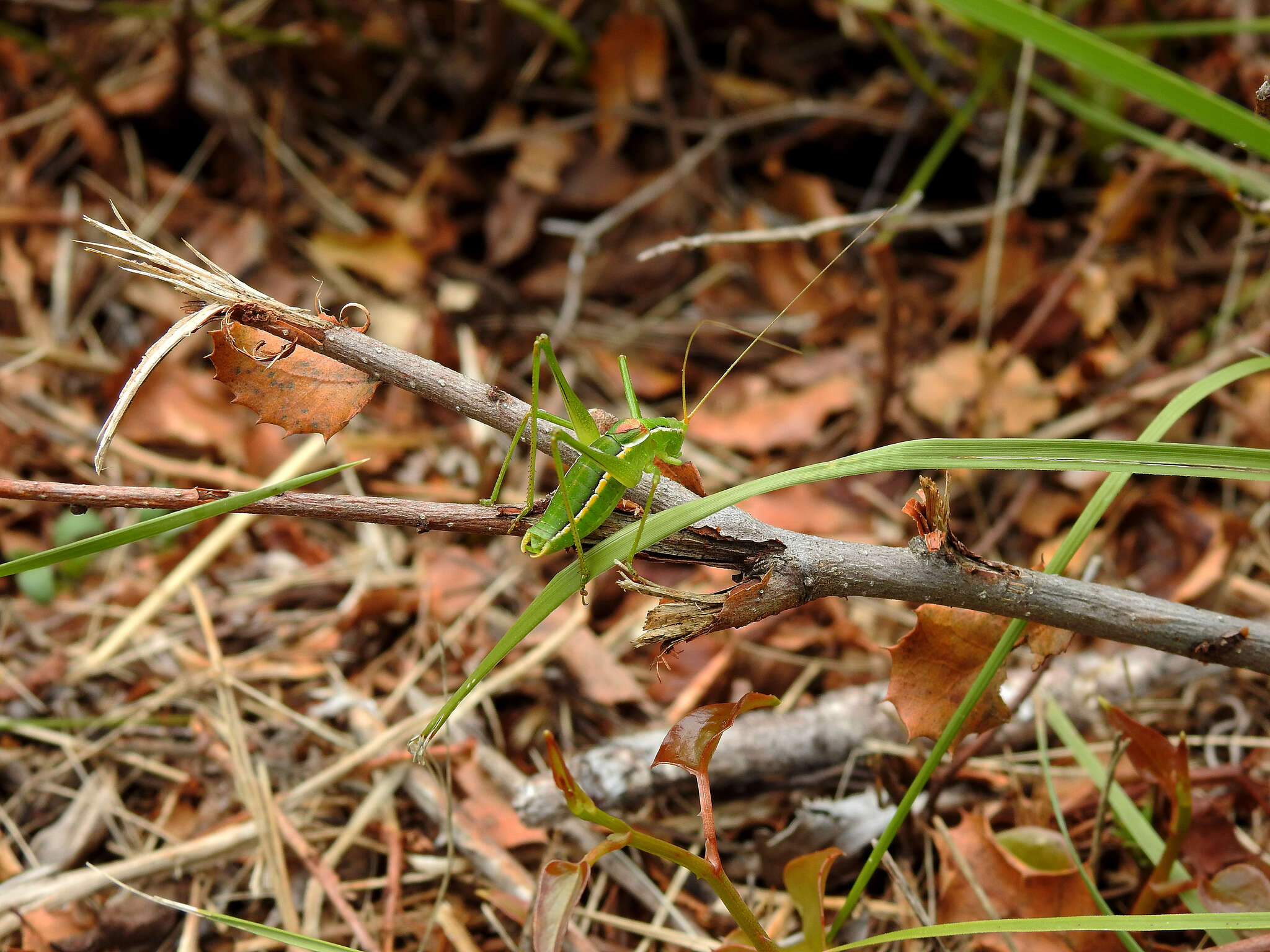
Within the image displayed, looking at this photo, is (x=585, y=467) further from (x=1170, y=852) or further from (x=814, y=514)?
(x=814, y=514)

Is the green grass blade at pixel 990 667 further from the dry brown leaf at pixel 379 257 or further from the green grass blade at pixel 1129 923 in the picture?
the dry brown leaf at pixel 379 257

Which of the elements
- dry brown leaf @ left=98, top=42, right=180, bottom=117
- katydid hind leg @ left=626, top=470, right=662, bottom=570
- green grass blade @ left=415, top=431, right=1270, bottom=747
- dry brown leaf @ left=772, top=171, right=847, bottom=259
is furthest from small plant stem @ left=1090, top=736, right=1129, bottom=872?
dry brown leaf @ left=98, top=42, right=180, bottom=117

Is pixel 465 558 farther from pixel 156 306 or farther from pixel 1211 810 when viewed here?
pixel 1211 810

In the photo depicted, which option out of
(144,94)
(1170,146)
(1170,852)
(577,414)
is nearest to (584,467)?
(577,414)

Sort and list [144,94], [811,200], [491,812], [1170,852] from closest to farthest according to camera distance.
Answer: [1170,852] < [491,812] < [811,200] < [144,94]

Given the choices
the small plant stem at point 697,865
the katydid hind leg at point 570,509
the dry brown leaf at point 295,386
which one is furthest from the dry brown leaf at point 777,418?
the small plant stem at point 697,865

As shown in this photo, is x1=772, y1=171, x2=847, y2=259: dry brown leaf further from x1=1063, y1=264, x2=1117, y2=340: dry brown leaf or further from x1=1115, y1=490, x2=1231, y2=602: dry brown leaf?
x1=1115, y1=490, x2=1231, y2=602: dry brown leaf
